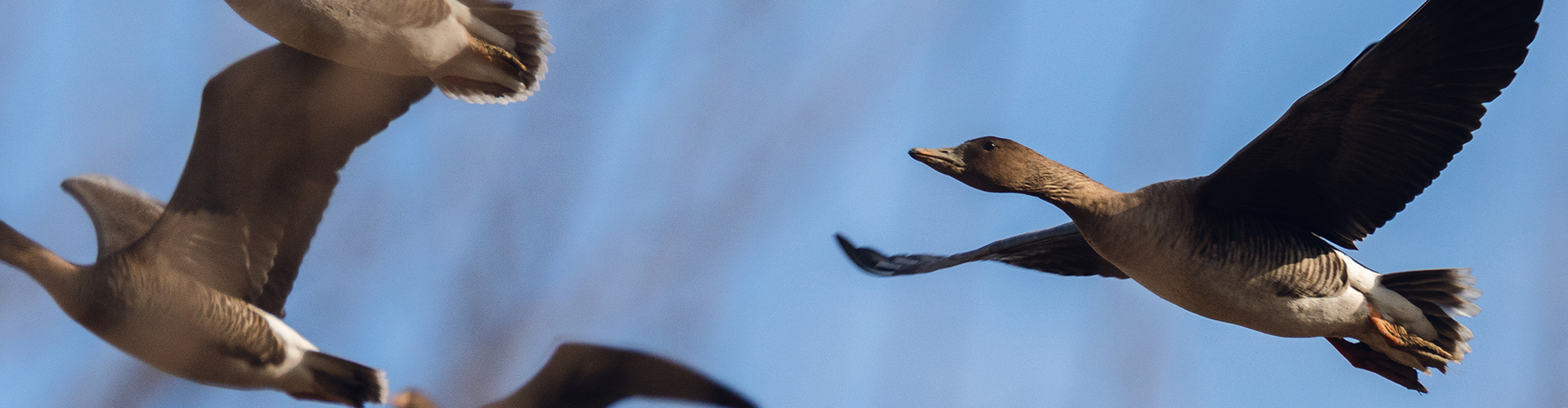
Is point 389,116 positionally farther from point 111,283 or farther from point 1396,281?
point 1396,281

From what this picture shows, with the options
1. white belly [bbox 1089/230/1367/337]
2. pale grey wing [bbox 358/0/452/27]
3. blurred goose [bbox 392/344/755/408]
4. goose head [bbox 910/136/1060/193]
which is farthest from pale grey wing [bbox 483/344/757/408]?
white belly [bbox 1089/230/1367/337]

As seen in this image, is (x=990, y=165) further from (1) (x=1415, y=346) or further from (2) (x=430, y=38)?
(2) (x=430, y=38)

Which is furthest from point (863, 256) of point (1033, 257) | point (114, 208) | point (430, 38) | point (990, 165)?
point (114, 208)

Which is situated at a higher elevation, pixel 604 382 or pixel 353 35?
pixel 353 35

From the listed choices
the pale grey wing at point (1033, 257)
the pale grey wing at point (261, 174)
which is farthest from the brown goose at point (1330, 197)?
the pale grey wing at point (261, 174)

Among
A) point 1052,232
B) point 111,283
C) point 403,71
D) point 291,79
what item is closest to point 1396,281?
point 1052,232
